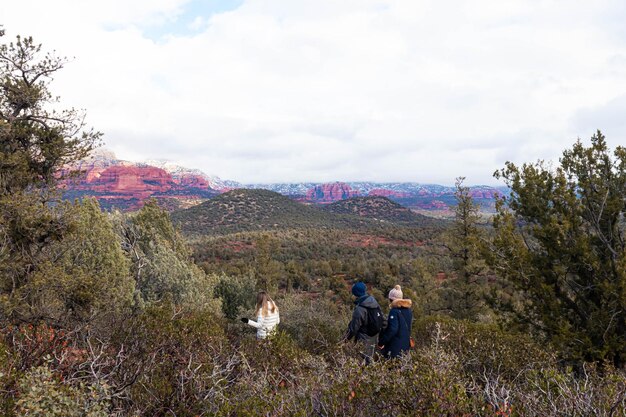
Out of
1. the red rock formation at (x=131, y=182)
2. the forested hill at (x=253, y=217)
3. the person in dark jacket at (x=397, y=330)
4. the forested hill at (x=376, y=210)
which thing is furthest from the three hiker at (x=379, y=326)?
the red rock formation at (x=131, y=182)

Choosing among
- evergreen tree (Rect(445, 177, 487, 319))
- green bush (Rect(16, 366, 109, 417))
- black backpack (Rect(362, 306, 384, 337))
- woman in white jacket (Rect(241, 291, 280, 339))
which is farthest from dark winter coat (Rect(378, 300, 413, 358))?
evergreen tree (Rect(445, 177, 487, 319))

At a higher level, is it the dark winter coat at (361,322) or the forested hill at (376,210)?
the dark winter coat at (361,322)

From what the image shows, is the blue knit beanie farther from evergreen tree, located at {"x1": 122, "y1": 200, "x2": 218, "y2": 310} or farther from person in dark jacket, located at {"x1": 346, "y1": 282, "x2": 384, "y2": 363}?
evergreen tree, located at {"x1": 122, "y1": 200, "x2": 218, "y2": 310}

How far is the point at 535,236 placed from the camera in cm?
664

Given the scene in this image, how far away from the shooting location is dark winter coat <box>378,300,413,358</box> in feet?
18.7

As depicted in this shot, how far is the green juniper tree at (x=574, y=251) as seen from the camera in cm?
596

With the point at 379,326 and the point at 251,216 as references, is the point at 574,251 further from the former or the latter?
the point at 251,216

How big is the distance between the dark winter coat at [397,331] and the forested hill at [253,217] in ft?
192

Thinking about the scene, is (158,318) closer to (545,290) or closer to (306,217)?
(545,290)

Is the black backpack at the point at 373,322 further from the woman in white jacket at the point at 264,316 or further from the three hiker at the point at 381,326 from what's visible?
the woman in white jacket at the point at 264,316

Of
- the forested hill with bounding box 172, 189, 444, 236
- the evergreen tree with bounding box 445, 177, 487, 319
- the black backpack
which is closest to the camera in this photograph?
the black backpack

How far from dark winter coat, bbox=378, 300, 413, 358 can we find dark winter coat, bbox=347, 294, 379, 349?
0.25 meters

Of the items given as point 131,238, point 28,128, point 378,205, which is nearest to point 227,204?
point 378,205

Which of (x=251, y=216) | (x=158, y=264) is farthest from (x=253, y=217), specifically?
(x=158, y=264)
